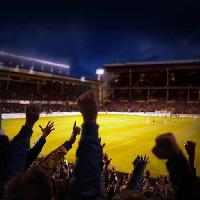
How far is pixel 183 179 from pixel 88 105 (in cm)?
98

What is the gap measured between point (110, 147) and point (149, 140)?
4.94 m

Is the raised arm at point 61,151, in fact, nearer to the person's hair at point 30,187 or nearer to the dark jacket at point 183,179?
the person's hair at point 30,187

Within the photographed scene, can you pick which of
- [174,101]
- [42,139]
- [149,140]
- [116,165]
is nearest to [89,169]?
[42,139]

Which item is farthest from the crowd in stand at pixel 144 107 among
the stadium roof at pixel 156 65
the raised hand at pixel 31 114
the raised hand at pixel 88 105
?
the raised hand at pixel 88 105

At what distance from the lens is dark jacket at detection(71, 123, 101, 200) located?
96.0 inches

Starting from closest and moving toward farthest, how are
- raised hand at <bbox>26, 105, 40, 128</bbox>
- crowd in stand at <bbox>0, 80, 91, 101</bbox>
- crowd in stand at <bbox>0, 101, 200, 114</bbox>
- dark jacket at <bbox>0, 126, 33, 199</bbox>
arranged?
dark jacket at <bbox>0, 126, 33, 199</bbox>
raised hand at <bbox>26, 105, 40, 128</bbox>
crowd in stand at <bbox>0, 80, 91, 101</bbox>
crowd in stand at <bbox>0, 101, 200, 114</bbox>

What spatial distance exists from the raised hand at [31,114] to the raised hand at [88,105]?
94 cm

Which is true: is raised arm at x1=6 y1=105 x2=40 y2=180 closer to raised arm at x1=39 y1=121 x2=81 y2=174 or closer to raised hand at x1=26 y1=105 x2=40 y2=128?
raised hand at x1=26 y1=105 x2=40 y2=128

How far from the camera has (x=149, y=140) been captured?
76.8 feet

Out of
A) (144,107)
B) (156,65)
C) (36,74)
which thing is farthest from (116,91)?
(36,74)

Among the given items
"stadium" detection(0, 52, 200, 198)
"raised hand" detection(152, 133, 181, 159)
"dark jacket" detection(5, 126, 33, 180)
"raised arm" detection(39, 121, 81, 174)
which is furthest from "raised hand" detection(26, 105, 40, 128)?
"stadium" detection(0, 52, 200, 198)

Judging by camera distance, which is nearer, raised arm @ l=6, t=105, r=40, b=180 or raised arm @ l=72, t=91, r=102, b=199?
raised arm @ l=72, t=91, r=102, b=199

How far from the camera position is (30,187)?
222cm

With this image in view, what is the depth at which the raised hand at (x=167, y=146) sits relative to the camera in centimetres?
211
